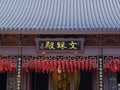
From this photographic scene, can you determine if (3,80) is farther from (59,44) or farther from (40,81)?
(59,44)

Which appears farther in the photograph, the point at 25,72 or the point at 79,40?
the point at 25,72

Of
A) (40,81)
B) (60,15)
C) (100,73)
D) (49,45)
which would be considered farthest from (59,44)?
(40,81)

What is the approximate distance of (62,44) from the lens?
451 inches

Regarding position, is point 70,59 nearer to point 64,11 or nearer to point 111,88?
point 111,88

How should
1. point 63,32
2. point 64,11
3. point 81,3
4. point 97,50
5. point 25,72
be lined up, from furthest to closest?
point 81,3 → point 64,11 → point 25,72 → point 97,50 → point 63,32

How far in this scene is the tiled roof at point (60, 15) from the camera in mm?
11250

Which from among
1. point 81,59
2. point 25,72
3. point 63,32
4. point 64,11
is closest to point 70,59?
point 81,59

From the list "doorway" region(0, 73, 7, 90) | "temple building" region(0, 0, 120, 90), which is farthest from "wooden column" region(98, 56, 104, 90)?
"doorway" region(0, 73, 7, 90)

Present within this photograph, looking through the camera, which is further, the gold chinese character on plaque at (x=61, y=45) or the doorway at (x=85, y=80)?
the doorway at (x=85, y=80)

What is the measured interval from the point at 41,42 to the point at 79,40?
122 cm

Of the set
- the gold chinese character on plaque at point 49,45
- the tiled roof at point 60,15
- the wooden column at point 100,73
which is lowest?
the wooden column at point 100,73

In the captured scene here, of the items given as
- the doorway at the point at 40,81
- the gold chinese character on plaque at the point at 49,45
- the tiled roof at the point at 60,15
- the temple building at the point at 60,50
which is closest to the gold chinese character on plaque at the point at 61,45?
the temple building at the point at 60,50

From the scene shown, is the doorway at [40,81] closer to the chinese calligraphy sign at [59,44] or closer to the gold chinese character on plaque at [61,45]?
the chinese calligraphy sign at [59,44]

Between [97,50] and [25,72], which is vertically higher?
[97,50]
